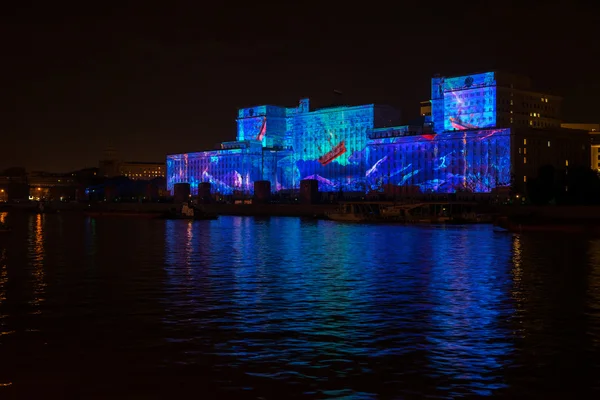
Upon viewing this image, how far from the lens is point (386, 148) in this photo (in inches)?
6324

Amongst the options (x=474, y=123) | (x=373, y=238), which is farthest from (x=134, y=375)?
(x=474, y=123)

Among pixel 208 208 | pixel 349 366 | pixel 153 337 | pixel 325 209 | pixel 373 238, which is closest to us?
pixel 349 366

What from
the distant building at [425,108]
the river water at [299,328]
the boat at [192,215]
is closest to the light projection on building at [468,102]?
the distant building at [425,108]

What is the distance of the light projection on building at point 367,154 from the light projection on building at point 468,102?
21cm

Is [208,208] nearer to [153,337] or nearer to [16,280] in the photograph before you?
[16,280]

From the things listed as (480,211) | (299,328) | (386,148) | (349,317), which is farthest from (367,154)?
(299,328)

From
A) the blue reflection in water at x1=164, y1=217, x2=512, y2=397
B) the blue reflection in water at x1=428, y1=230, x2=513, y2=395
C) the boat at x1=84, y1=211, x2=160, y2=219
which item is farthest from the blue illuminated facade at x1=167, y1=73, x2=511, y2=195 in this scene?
the blue reflection in water at x1=164, y1=217, x2=512, y2=397

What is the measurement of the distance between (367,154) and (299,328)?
469 feet

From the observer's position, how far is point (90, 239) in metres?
69.7

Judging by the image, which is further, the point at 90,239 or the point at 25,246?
the point at 90,239

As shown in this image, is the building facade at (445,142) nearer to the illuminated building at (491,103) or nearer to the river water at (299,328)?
the illuminated building at (491,103)

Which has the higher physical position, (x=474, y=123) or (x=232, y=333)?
(x=474, y=123)

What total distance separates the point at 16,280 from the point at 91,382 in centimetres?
2035

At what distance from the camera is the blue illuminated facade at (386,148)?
141m
